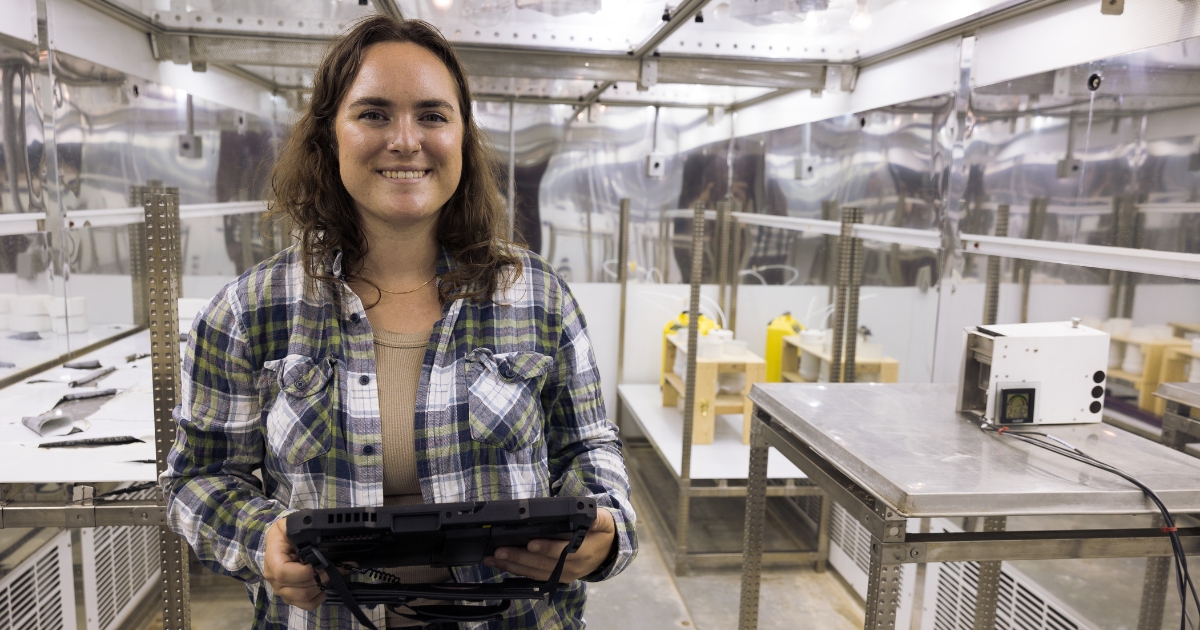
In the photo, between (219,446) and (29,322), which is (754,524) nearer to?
(219,446)

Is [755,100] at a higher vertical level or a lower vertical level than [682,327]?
higher

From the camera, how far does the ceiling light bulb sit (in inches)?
101

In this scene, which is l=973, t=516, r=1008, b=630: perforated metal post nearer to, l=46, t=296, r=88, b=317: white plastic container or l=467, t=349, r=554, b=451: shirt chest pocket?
l=467, t=349, r=554, b=451: shirt chest pocket

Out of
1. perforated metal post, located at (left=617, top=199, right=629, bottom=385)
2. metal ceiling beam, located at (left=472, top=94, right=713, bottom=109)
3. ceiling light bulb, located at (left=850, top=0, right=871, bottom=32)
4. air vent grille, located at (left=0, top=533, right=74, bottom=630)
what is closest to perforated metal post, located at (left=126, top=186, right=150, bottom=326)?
air vent grille, located at (left=0, top=533, right=74, bottom=630)

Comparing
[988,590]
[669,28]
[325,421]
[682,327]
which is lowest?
[988,590]

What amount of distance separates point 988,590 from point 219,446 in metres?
2.13

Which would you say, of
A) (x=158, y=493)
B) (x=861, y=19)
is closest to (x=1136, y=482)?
(x=861, y=19)

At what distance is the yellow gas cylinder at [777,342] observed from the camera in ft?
12.5

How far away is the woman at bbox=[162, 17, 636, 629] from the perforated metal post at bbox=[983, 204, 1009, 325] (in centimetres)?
196

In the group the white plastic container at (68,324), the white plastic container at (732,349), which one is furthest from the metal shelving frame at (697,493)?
the white plastic container at (68,324)

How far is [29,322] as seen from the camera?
8.04 feet

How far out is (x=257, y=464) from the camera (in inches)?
40.8

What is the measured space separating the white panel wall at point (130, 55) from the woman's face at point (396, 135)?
89.5 inches

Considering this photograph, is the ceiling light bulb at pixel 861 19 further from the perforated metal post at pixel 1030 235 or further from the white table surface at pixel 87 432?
the white table surface at pixel 87 432
